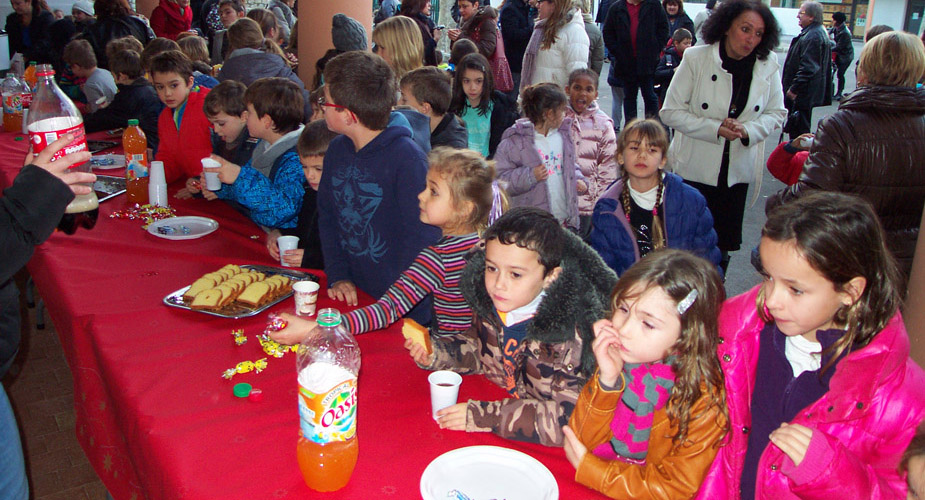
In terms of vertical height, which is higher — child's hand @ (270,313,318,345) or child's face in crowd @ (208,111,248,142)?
child's face in crowd @ (208,111,248,142)

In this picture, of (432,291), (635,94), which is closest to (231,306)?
(432,291)

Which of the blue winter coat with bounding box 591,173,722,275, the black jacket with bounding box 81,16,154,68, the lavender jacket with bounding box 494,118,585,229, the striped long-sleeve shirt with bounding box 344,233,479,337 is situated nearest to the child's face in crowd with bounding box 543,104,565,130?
the lavender jacket with bounding box 494,118,585,229

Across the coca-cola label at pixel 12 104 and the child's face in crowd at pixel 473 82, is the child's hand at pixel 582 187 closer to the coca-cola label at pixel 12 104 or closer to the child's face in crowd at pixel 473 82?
the child's face in crowd at pixel 473 82

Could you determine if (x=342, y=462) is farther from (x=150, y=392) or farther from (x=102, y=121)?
(x=102, y=121)

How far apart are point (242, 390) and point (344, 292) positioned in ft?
2.30

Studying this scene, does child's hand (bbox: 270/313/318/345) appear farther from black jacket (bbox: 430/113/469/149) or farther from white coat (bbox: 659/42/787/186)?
white coat (bbox: 659/42/787/186)

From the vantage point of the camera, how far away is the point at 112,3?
7641mm

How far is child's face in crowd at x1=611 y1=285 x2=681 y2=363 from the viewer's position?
5.15 feet

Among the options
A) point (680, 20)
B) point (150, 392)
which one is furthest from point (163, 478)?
point (680, 20)

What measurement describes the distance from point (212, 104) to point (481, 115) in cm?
217

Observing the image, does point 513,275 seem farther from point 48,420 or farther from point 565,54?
point 565,54

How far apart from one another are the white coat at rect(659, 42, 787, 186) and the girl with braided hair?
32.8 inches

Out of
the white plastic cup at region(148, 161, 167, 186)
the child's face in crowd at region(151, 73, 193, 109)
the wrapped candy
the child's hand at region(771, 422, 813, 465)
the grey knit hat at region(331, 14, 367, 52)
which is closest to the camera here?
the child's hand at region(771, 422, 813, 465)

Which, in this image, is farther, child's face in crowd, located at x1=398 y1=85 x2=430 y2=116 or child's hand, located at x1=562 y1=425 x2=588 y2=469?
child's face in crowd, located at x1=398 y1=85 x2=430 y2=116
